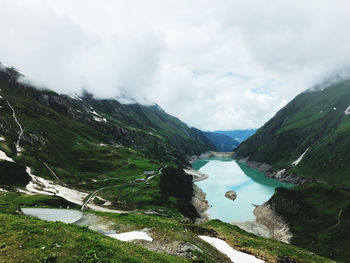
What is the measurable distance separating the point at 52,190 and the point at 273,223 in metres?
94.9

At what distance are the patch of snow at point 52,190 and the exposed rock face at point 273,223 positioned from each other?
76.8 m

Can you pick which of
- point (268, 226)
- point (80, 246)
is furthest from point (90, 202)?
point (80, 246)

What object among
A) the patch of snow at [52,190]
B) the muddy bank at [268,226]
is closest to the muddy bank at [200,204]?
the muddy bank at [268,226]

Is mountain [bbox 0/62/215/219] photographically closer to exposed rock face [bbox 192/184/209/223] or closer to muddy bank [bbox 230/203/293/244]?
exposed rock face [bbox 192/184/209/223]

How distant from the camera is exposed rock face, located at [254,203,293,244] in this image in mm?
82375

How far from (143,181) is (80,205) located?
54.1 meters

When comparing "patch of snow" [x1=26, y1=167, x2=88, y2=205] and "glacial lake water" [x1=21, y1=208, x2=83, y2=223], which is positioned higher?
"glacial lake water" [x1=21, y1=208, x2=83, y2=223]

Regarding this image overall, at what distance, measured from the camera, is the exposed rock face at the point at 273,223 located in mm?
82375

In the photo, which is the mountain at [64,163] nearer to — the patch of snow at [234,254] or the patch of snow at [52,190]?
the patch of snow at [52,190]

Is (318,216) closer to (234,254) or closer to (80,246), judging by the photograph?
(234,254)

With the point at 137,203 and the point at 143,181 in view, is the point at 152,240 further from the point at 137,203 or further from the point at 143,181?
the point at 143,181

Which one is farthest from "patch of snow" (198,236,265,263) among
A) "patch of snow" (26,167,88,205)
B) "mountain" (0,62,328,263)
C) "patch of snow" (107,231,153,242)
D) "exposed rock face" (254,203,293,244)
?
"patch of snow" (26,167,88,205)

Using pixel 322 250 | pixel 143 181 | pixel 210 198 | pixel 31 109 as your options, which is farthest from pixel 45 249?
pixel 31 109

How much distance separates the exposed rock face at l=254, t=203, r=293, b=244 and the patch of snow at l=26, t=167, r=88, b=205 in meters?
76.8
